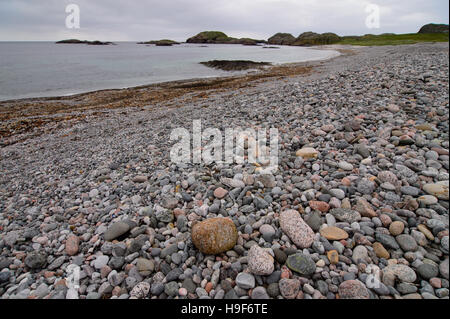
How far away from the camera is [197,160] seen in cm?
533

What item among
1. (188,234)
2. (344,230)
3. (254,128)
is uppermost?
(254,128)

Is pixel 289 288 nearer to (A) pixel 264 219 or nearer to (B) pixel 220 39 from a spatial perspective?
(A) pixel 264 219

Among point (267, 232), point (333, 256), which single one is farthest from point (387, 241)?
point (267, 232)

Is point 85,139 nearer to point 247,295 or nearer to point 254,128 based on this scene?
point 254,128

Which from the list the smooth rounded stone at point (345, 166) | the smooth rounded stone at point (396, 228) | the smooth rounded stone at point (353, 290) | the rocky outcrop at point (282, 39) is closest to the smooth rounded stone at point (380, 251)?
the smooth rounded stone at point (396, 228)

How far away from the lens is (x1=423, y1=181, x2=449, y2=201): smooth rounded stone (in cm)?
313

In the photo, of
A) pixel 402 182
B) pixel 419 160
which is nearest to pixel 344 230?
pixel 402 182

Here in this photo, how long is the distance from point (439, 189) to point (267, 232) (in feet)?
8.11

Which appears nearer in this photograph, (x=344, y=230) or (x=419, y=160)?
(x=344, y=230)

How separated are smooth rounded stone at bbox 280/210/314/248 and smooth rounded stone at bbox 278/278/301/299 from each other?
0.54m

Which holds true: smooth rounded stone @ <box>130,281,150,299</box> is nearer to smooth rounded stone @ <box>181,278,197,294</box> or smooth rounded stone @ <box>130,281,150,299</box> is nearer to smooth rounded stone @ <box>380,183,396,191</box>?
smooth rounded stone @ <box>181,278,197,294</box>

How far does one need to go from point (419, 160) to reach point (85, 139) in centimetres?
1101

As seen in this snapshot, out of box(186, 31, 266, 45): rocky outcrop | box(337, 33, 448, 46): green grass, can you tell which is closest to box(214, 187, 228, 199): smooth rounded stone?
box(337, 33, 448, 46): green grass

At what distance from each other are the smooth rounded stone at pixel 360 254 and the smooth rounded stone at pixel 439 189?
4.77 feet
